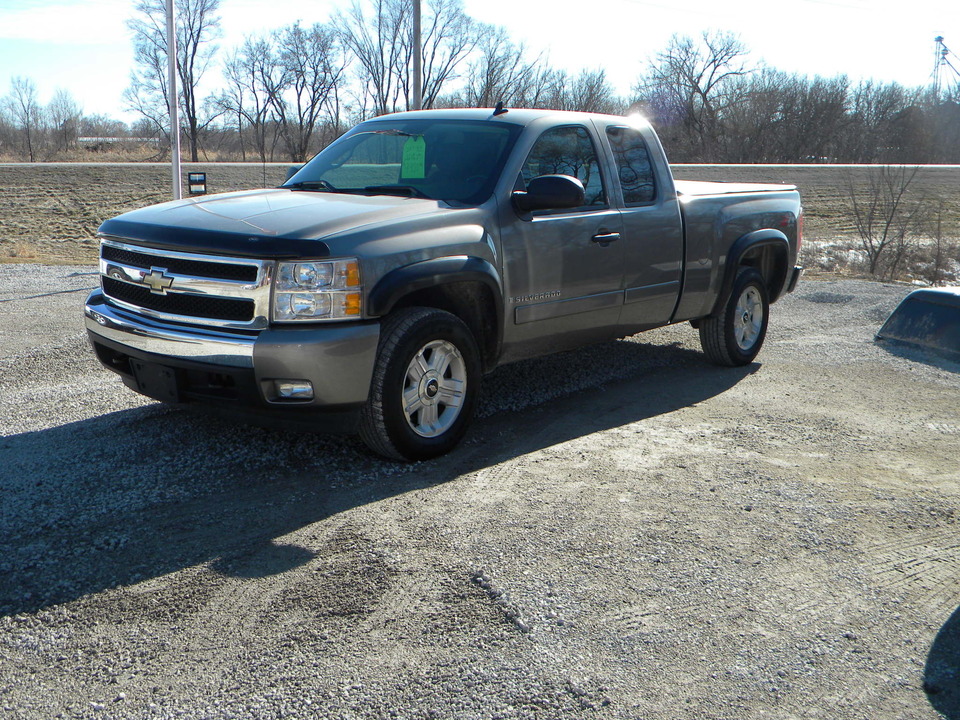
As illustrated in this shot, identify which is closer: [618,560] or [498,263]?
[618,560]

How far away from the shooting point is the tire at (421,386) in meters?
4.71

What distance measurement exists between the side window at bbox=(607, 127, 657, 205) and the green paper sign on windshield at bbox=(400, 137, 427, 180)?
1.34 meters

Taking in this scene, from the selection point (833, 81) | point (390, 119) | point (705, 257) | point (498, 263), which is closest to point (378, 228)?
point (498, 263)

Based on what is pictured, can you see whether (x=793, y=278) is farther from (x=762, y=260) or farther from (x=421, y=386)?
(x=421, y=386)

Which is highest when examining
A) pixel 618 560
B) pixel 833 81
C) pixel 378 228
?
pixel 833 81

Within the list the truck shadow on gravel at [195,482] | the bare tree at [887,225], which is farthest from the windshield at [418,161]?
the bare tree at [887,225]

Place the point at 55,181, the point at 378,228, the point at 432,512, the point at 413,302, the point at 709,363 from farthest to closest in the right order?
the point at 55,181 < the point at 709,363 < the point at 413,302 < the point at 378,228 < the point at 432,512

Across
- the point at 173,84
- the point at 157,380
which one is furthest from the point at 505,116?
the point at 173,84

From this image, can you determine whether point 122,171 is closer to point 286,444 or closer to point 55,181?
point 55,181

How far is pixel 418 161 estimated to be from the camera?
18.9ft

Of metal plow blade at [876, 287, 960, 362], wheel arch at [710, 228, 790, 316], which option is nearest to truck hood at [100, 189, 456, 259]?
wheel arch at [710, 228, 790, 316]

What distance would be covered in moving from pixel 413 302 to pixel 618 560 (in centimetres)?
186

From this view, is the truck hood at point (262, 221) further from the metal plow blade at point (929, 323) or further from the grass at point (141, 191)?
the grass at point (141, 191)

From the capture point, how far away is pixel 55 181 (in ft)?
97.1
